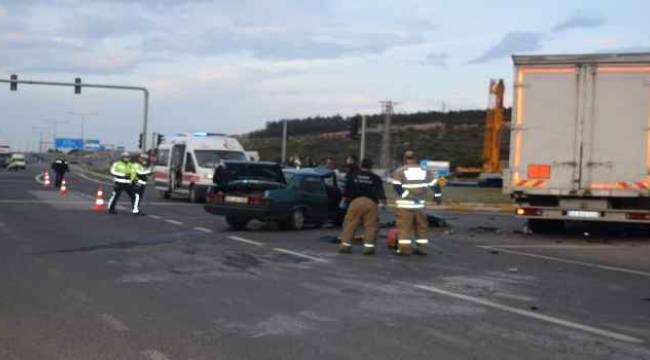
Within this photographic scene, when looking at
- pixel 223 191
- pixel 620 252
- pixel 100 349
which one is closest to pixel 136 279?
pixel 100 349

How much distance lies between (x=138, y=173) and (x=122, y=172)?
0.41 m

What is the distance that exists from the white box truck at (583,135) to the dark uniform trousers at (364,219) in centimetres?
489

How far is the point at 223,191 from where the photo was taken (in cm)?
1838

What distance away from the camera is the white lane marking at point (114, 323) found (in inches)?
297

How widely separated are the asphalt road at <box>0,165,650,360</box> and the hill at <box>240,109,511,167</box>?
270 feet

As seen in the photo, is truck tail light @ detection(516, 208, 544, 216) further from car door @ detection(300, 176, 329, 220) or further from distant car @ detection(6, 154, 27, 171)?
distant car @ detection(6, 154, 27, 171)

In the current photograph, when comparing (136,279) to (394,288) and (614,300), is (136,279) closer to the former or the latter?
(394,288)

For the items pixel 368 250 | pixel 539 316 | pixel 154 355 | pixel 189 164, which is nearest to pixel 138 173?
pixel 189 164

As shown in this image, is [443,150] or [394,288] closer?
[394,288]

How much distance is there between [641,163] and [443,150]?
9451 cm

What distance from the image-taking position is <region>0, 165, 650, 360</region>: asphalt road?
7004 mm

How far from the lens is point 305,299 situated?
9.28 metres

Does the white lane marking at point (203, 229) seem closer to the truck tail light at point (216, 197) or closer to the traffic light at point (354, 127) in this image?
the truck tail light at point (216, 197)

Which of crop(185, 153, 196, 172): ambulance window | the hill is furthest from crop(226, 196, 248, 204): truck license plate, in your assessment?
the hill
